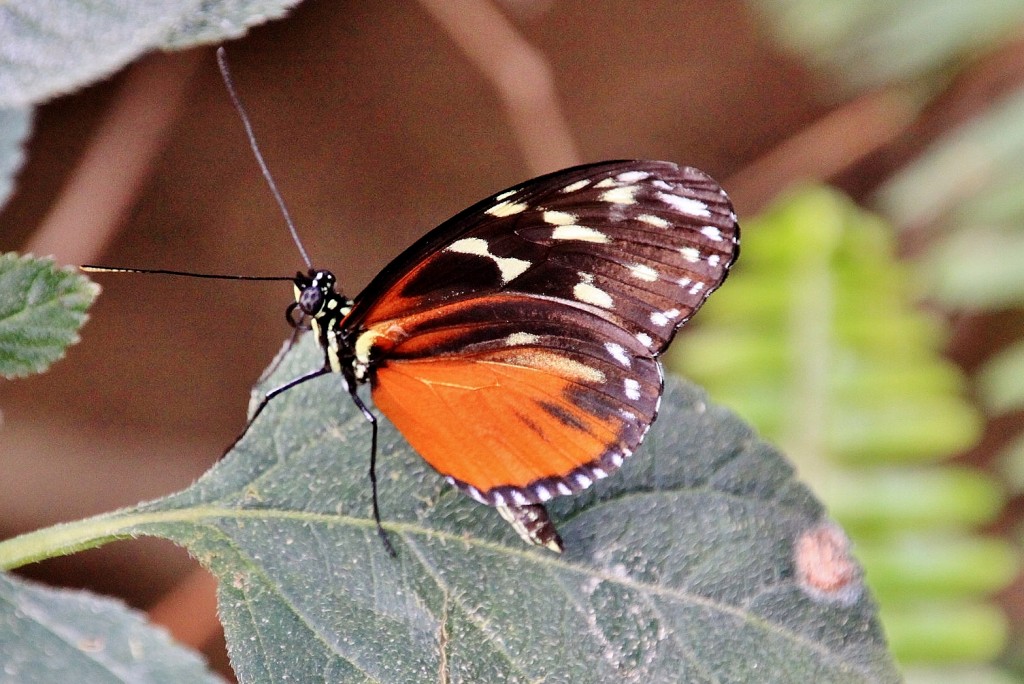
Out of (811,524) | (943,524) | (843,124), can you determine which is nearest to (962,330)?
(843,124)

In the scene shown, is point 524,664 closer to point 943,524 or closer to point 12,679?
point 12,679

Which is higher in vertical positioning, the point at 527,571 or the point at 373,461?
the point at 373,461

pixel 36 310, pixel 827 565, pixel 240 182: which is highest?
pixel 240 182

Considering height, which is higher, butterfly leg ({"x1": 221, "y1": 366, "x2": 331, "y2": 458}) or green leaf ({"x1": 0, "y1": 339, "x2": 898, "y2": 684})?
butterfly leg ({"x1": 221, "y1": 366, "x2": 331, "y2": 458})

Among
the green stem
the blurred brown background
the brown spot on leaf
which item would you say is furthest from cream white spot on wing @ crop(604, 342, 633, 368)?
the blurred brown background

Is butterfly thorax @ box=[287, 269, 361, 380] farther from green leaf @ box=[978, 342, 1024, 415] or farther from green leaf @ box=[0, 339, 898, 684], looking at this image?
green leaf @ box=[978, 342, 1024, 415]

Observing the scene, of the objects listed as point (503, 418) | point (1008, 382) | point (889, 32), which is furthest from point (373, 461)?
point (889, 32)

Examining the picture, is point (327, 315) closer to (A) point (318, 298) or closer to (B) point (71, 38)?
(A) point (318, 298)
